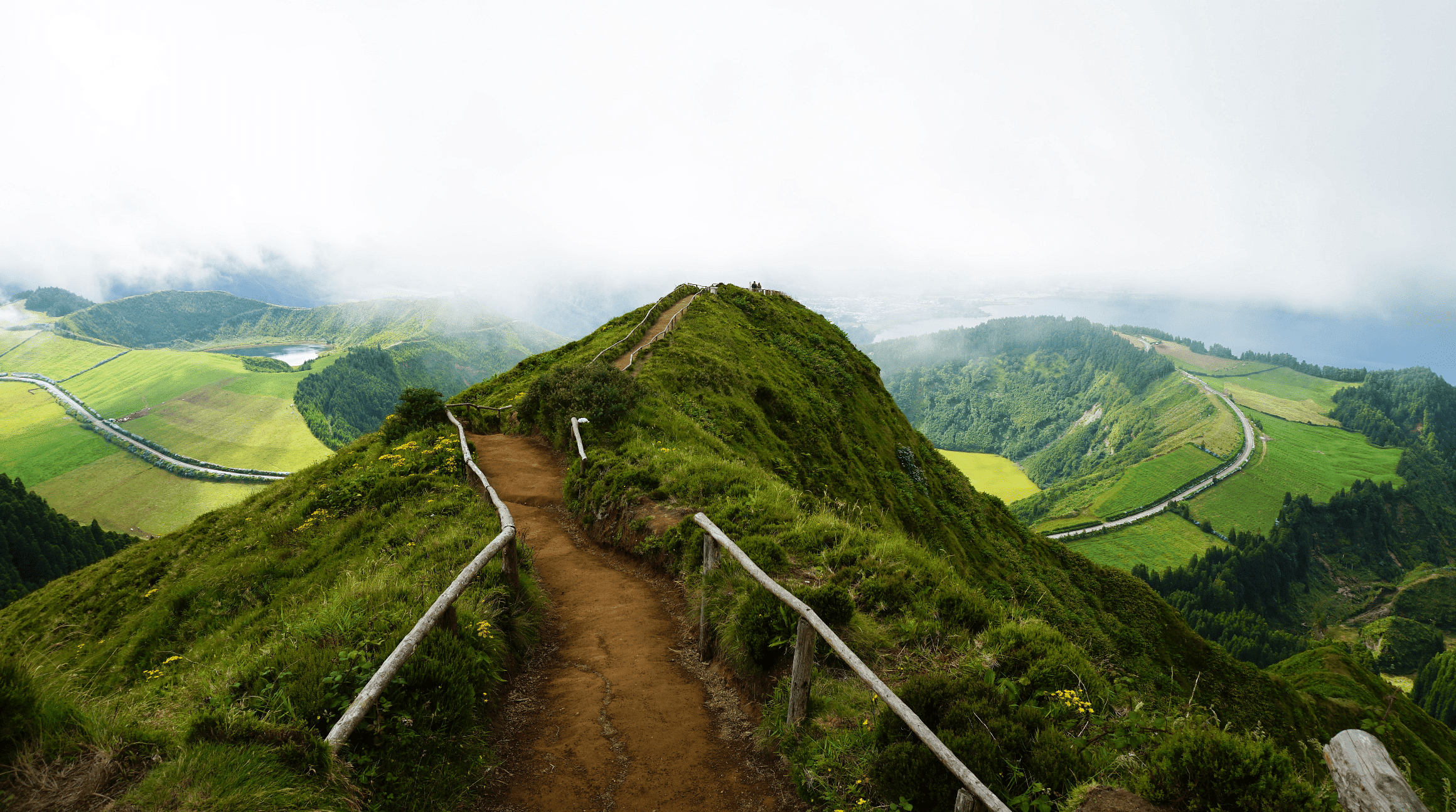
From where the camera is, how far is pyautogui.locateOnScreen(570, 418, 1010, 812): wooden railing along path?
4.13 m

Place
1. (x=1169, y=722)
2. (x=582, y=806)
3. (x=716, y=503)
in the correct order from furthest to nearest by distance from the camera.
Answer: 1. (x=716, y=503)
2. (x=582, y=806)
3. (x=1169, y=722)

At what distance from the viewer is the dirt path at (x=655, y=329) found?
Answer: 96.5 feet

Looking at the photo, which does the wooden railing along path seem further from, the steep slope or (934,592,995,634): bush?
(934,592,995,634): bush

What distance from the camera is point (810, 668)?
6.23 m

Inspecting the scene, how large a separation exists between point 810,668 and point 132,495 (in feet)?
787

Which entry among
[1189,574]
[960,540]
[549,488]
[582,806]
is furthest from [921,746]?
[1189,574]

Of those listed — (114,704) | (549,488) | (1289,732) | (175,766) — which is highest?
(175,766)

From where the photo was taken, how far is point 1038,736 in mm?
5008

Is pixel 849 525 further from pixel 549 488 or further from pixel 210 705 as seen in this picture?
pixel 549 488

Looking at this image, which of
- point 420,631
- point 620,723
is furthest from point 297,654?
point 620,723

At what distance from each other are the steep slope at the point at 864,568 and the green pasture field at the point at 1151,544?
5009 inches

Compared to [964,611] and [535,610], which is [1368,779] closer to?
[964,611]

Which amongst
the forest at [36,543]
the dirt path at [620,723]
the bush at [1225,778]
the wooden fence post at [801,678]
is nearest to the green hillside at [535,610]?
the bush at [1225,778]

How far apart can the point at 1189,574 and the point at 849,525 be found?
17478cm
